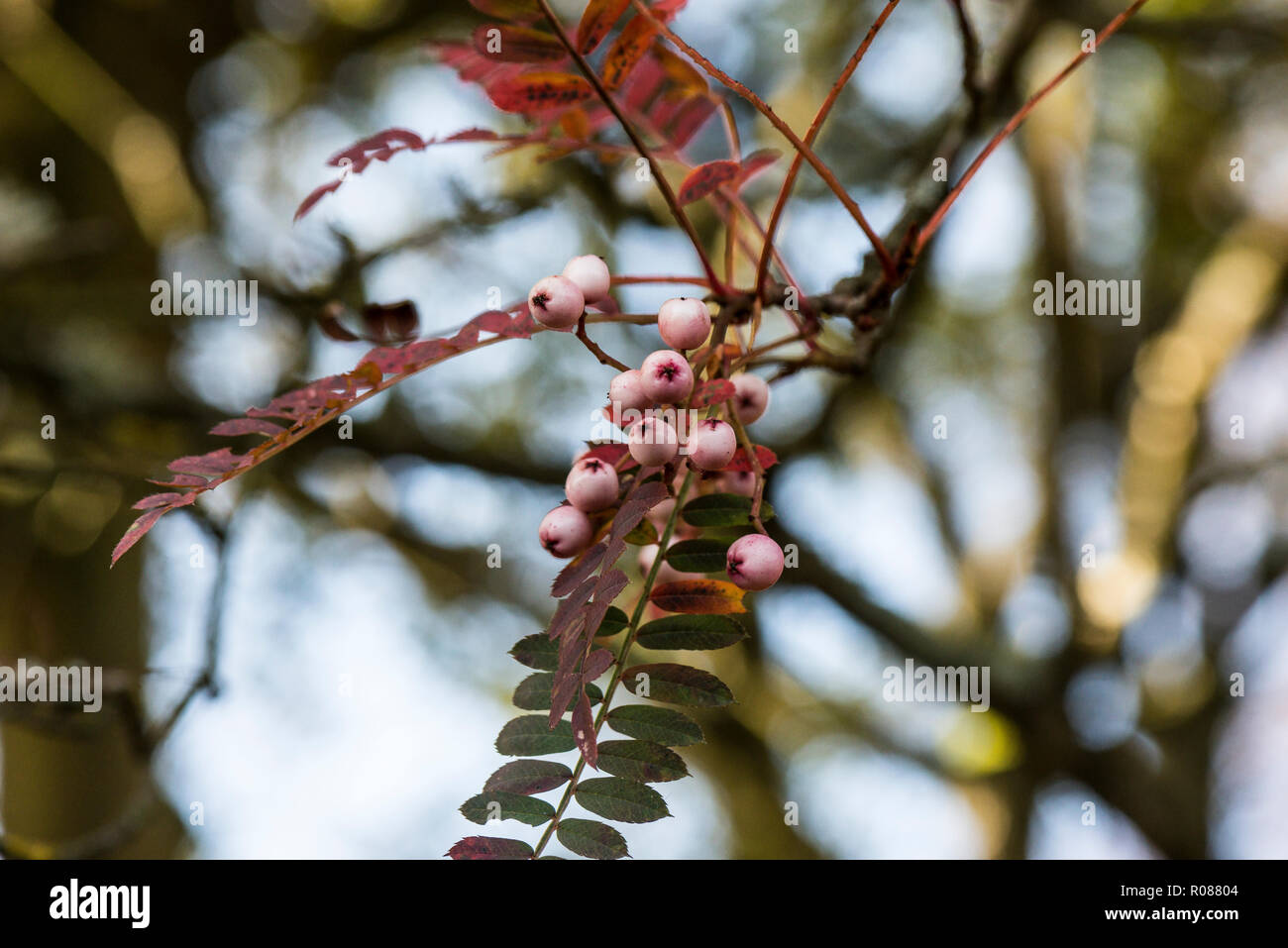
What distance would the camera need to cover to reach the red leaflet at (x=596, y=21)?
1.88 feet

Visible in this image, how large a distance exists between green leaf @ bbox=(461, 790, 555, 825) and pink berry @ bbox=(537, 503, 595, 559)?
14 cm

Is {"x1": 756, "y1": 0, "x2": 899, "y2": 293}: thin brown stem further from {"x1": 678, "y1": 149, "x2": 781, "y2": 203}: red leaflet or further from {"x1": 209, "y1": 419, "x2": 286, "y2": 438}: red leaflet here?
{"x1": 209, "y1": 419, "x2": 286, "y2": 438}: red leaflet

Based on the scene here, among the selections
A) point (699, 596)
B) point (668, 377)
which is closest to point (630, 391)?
point (668, 377)

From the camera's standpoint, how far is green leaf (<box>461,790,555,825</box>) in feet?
1.70

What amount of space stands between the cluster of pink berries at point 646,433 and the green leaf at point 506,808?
144 millimetres

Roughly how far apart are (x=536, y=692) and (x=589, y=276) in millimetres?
252

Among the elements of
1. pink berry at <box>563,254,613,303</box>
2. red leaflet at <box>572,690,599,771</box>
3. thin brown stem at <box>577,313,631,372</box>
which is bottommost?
red leaflet at <box>572,690,599,771</box>

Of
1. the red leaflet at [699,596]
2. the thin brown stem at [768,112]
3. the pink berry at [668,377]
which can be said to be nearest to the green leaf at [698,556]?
the red leaflet at [699,596]

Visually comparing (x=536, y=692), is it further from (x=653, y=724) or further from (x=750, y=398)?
(x=750, y=398)

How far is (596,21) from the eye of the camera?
1.94 feet

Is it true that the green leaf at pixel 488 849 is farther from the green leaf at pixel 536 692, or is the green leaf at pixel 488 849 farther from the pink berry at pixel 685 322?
the pink berry at pixel 685 322

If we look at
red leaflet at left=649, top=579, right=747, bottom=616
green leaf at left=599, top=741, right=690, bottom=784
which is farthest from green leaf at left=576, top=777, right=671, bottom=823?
red leaflet at left=649, top=579, right=747, bottom=616
